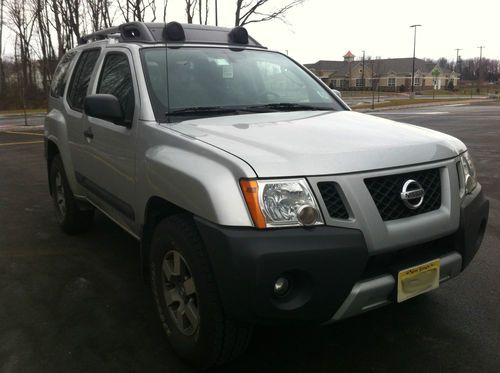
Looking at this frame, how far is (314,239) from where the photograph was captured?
2.12 meters

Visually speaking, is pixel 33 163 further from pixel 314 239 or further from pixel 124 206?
pixel 314 239

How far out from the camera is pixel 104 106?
3.04m

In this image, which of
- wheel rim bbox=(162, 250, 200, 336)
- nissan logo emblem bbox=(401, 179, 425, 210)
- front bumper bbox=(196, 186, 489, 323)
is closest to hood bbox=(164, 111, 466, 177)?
nissan logo emblem bbox=(401, 179, 425, 210)

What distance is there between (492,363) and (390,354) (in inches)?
20.7

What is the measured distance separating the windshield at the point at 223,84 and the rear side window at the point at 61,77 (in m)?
1.80

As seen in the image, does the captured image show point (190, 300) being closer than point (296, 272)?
No

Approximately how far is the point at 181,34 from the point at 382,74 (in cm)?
10057

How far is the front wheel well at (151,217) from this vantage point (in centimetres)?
269

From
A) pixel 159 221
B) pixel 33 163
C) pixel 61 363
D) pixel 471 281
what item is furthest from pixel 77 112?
pixel 33 163

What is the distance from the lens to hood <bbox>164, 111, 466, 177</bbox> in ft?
7.31

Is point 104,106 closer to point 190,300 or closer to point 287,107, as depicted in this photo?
point 287,107

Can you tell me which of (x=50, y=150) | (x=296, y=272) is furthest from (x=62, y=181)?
(x=296, y=272)

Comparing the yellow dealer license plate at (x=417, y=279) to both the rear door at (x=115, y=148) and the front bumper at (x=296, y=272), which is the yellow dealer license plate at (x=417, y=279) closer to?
the front bumper at (x=296, y=272)

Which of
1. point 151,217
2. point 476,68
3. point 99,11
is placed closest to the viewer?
point 151,217
